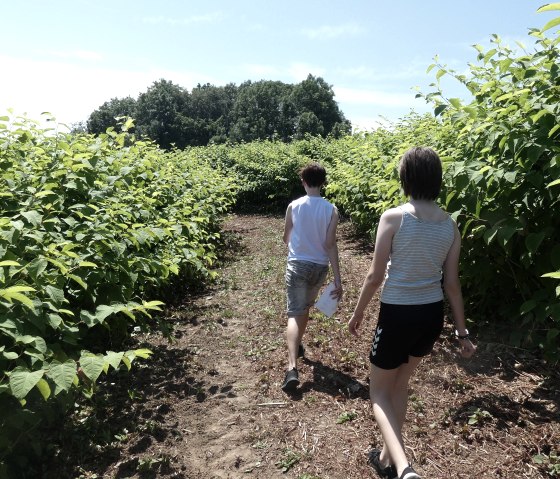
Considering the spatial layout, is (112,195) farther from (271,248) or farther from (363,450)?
(271,248)

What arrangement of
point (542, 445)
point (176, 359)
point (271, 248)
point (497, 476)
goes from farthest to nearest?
1. point (271, 248)
2. point (176, 359)
3. point (542, 445)
4. point (497, 476)

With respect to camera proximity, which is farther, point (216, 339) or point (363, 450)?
point (216, 339)

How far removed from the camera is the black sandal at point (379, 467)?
286 centimetres

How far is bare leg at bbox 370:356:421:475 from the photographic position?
8.59ft

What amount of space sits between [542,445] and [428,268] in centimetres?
145

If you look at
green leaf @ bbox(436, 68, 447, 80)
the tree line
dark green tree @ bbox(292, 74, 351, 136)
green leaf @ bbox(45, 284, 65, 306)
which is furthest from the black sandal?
dark green tree @ bbox(292, 74, 351, 136)

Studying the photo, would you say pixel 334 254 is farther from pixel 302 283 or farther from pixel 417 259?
pixel 417 259

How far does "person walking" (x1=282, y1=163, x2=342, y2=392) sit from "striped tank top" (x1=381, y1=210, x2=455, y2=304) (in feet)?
4.85

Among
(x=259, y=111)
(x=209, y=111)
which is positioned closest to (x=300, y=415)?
(x=259, y=111)

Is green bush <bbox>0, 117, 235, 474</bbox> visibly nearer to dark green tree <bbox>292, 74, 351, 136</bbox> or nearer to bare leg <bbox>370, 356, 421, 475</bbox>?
bare leg <bbox>370, 356, 421, 475</bbox>

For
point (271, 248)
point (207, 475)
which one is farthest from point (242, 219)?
point (207, 475)

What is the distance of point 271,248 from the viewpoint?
10211 mm

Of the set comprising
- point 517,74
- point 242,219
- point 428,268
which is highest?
point 517,74

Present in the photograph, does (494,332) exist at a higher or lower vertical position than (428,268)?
lower
